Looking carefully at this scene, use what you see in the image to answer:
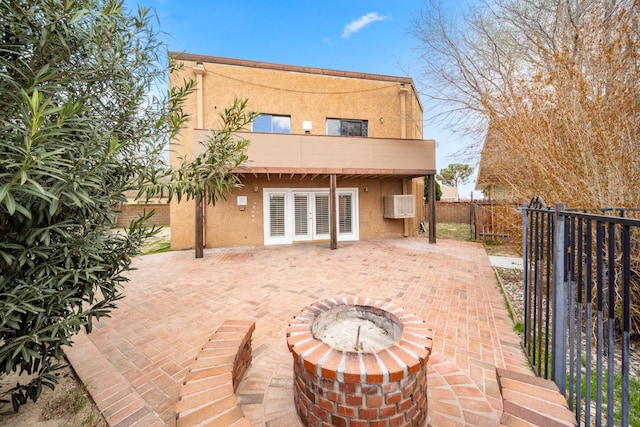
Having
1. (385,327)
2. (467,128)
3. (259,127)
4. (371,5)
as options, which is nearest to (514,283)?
(467,128)

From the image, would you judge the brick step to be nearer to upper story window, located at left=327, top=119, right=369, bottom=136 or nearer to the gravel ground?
the gravel ground

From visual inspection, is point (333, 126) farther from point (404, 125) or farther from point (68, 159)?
point (68, 159)

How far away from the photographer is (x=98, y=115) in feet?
7.41

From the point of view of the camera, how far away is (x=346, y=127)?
11.3 m

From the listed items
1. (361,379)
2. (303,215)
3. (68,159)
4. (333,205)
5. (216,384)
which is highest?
(68,159)

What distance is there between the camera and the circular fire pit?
1701 millimetres

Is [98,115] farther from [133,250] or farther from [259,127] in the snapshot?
[259,127]

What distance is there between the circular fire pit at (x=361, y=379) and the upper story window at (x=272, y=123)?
9.57m

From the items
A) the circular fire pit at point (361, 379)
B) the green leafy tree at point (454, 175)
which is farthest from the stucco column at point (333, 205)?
the green leafy tree at point (454, 175)

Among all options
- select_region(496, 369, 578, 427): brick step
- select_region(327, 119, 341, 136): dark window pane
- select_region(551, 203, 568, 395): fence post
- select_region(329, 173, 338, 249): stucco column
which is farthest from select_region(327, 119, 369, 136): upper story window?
select_region(496, 369, 578, 427): brick step

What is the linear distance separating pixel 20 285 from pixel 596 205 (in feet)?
20.0

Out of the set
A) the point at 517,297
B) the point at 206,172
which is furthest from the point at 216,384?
the point at 517,297

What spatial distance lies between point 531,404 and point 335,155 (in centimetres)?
817

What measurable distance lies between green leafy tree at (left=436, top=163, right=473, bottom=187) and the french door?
29.5 meters
